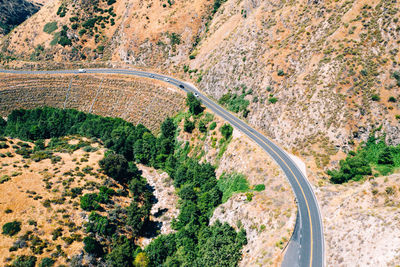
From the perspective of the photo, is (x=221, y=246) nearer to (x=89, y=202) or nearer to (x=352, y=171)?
(x=352, y=171)

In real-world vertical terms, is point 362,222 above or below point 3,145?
above

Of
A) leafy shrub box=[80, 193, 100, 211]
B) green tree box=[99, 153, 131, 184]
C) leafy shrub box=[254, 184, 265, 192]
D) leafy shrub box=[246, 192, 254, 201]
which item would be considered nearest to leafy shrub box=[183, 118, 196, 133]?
green tree box=[99, 153, 131, 184]

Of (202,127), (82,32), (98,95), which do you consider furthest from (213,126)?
(82,32)

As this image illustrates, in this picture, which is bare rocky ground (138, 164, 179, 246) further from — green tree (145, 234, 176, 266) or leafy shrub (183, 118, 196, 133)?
leafy shrub (183, 118, 196, 133)

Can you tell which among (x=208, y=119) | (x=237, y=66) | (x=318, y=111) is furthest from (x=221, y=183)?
(x=237, y=66)

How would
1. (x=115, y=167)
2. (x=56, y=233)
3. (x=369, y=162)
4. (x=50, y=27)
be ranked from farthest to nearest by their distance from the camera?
(x=50, y=27)
(x=115, y=167)
(x=369, y=162)
(x=56, y=233)

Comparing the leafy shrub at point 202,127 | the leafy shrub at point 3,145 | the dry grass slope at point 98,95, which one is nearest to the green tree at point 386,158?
the leafy shrub at point 202,127

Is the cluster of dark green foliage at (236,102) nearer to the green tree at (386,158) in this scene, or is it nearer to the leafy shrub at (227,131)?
the leafy shrub at (227,131)
